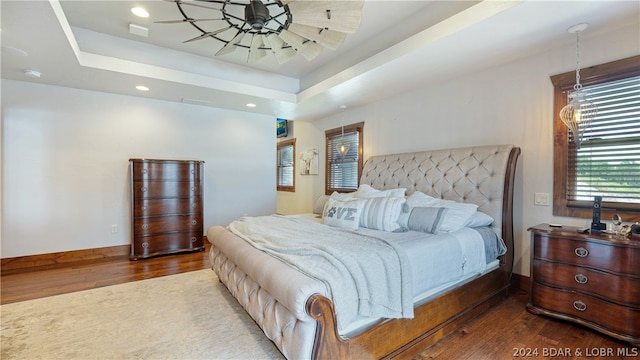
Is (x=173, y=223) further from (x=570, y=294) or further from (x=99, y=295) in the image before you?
(x=570, y=294)

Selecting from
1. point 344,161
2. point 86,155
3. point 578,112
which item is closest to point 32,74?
point 86,155

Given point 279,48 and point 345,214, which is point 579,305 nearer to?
point 345,214

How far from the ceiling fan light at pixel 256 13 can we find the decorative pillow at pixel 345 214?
1783 millimetres

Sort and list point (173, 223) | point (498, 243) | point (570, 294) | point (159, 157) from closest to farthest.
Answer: point (570, 294), point (498, 243), point (173, 223), point (159, 157)

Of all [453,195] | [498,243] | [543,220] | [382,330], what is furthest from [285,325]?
[543,220]

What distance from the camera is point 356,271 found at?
62.2 inches

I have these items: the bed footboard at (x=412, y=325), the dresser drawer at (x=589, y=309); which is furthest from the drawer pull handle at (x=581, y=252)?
the bed footboard at (x=412, y=325)

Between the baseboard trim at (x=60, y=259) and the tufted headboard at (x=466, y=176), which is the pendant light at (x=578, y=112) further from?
the baseboard trim at (x=60, y=259)

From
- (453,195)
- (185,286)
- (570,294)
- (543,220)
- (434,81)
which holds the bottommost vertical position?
(185,286)

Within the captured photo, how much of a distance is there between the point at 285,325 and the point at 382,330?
578 millimetres

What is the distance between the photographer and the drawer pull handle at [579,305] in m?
2.08

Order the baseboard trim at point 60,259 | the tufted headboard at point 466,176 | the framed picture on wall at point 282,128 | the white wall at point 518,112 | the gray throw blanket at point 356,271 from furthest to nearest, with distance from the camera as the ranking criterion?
the framed picture on wall at point 282,128 → the baseboard trim at point 60,259 → the tufted headboard at point 466,176 → the white wall at point 518,112 → the gray throw blanket at point 356,271

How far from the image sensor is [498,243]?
2619 mm

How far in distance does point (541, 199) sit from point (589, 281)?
878 millimetres
